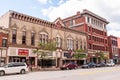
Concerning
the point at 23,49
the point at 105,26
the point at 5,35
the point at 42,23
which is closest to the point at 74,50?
the point at 42,23

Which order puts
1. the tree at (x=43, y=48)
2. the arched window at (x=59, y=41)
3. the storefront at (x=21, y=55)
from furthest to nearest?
1. the arched window at (x=59, y=41)
2. the tree at (x=43, y=48)
3. the storefront at (x=21, y=55)

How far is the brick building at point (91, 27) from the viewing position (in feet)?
185

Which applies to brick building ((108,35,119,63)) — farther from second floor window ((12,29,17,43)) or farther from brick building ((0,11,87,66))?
second floor window ((12,29,17,43))

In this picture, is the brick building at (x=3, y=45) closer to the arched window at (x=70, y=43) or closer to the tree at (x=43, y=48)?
the tree at (x=43, y=48)

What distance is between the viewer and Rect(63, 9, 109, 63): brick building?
185ft

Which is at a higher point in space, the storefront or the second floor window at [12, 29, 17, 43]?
the second floor window at [12, 29, 17, 43]

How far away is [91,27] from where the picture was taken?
58.6 metres

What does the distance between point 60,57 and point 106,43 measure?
30908 mm

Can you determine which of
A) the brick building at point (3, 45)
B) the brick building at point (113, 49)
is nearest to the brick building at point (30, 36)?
the brick building at point (3, 45)

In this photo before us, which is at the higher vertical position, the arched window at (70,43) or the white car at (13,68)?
the arched window at (70,43)

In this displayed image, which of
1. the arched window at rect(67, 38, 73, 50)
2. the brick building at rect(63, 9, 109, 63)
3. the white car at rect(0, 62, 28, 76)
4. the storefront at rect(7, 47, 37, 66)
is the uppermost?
the brick building at rect(63, 9, 109, 63)

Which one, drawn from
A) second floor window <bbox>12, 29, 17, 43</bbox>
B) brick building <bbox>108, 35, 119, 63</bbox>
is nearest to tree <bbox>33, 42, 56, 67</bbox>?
second floor window <bbox>12, 29, 17, 43</bbox>

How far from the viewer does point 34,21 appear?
128ft

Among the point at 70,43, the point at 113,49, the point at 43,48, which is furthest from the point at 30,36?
the point at 113,49
